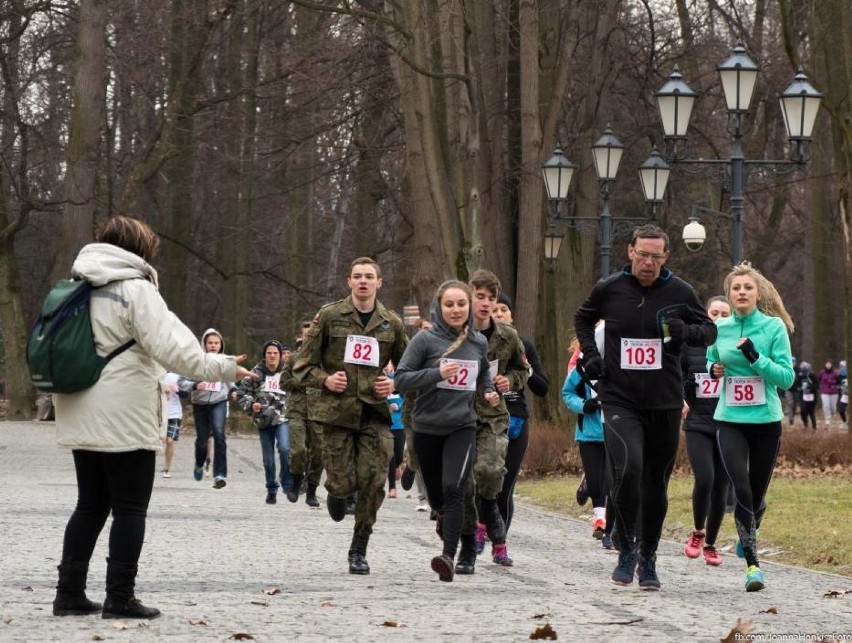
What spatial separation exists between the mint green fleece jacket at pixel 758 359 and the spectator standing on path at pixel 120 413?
3480 millimetres

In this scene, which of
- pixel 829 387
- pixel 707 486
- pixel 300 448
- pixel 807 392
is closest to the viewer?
pixel 707 486

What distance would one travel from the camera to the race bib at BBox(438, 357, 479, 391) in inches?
398

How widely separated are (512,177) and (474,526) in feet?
54.1

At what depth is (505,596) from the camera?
9047mm

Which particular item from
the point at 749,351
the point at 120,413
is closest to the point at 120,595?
the point at 120,413

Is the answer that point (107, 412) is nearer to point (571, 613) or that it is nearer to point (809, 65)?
point (571, 613)

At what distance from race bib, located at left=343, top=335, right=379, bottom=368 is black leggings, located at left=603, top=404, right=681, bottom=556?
149cm

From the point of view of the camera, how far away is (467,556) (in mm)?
10344

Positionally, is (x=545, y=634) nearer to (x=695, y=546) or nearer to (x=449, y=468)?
(x=449, y=468)

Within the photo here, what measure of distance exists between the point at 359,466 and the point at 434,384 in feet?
2.47

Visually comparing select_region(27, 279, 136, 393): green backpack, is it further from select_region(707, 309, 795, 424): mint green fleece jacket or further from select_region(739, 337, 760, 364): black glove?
select_region(707, 309, 795, 424): mint green fleece jacket

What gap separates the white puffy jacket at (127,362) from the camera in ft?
24.9

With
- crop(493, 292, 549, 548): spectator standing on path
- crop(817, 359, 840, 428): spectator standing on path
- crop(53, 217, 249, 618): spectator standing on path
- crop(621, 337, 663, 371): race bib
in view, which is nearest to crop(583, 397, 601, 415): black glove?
crop(493, 292, 549, 548): spectator standing on path

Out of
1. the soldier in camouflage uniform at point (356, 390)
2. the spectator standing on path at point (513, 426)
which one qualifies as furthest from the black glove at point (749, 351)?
the soldier in camouflage uniform at point (356, 390)
